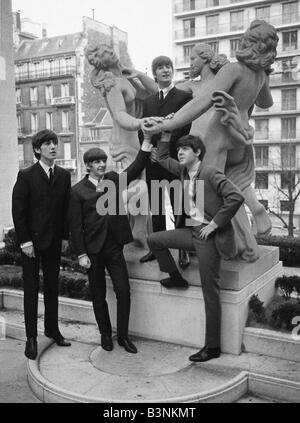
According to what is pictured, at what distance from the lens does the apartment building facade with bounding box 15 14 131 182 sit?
111 ft

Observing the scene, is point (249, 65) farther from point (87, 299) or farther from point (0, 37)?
point (0, 37)

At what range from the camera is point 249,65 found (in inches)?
187

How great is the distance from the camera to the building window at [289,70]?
32156 millimetres

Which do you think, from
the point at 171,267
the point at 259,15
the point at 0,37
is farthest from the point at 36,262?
the point at 259,15

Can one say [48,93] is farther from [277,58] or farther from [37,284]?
[37,284]

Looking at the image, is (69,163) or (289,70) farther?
(69,163)

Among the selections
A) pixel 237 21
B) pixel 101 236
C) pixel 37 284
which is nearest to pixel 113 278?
pixel 101 236

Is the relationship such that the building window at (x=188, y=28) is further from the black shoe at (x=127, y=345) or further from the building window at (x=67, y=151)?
the black shoe at (x=127, y=345)

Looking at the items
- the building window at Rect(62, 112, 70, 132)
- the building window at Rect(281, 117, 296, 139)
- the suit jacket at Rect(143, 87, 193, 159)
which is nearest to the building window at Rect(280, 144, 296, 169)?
the building window at Rect(281, 117, 296, 139)

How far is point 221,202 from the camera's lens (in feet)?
14.2

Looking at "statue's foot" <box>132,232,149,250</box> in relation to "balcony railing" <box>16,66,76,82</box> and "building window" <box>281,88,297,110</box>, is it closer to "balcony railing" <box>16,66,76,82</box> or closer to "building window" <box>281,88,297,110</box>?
"building window" <box>281,88,297,110</box>

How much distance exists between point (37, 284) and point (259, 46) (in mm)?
3098

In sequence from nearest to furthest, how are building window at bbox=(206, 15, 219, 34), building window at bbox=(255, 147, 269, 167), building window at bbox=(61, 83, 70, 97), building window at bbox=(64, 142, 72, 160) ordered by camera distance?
building window at bbox=(255, 147, 269, 167)
building window at bbox=(64, 142, 72, 160)
building window at bbox=(61, 83, 70, 97)
building window at bbox=(206, 15, 219, 34)

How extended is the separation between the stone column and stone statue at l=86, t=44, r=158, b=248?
8171 millimetres
